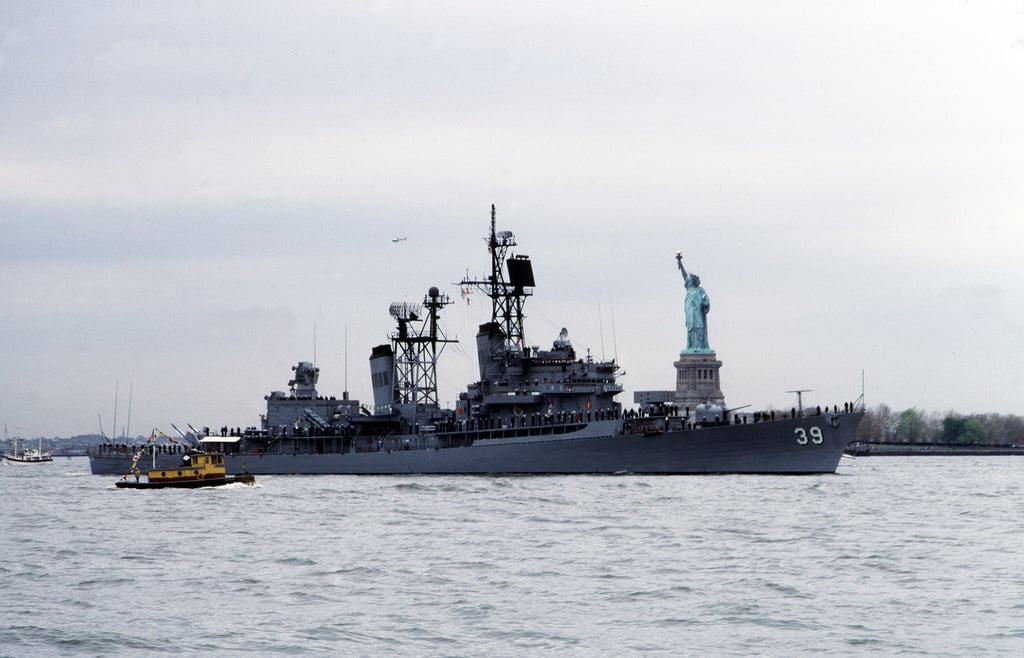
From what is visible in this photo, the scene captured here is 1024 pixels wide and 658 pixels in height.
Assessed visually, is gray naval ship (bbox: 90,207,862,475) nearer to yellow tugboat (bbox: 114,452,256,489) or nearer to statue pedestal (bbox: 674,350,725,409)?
yellow tugboat (bbox: 114,452,256,489)

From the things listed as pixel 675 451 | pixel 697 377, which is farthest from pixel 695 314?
pixel 675 451

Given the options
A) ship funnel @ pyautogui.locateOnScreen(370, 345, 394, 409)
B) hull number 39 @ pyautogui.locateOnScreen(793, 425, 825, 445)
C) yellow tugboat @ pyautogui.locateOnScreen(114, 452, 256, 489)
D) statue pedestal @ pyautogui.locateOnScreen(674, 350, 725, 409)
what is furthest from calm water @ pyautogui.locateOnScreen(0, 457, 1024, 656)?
statue pedestal @ pyautogui.locateOnScreen(674, 350, 725, 409)

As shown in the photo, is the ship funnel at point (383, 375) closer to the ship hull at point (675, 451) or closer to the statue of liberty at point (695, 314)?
the ship hull at point (675, 451)

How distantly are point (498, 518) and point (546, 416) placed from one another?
26.2 metres

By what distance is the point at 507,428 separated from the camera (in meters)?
69.2

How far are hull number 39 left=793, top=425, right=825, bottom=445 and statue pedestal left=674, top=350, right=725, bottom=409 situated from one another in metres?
98.5

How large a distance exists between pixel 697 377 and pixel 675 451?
100 metres

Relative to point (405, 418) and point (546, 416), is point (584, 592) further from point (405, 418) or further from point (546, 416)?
point (405, 418)

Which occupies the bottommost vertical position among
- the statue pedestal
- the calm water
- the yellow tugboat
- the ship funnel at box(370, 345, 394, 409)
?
the calm water

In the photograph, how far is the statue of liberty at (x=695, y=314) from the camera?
162375 millimetres

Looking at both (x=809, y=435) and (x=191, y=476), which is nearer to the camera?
(x=191, y=476)

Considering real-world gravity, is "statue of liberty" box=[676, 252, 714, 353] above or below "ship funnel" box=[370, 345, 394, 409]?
above

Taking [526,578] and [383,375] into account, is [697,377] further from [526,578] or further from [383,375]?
[526,578]

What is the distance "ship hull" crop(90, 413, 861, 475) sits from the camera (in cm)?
6191
